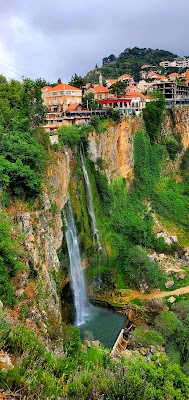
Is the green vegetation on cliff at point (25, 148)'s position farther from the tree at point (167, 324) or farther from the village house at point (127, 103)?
the village house at point (127, 103)

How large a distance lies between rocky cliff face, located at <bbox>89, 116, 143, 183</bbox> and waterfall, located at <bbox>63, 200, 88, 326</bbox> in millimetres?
6804

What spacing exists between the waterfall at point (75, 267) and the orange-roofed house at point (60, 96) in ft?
58.5

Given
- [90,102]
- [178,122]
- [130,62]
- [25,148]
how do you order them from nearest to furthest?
1. [25,148]
2. [90,102]
3. [178,122]
4. [130,62]

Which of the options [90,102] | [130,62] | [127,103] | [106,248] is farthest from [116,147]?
[130,62]

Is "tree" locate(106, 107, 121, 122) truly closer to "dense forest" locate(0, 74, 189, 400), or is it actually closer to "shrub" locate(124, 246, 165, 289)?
"dense forest" locate(0, 74, 189, 400)

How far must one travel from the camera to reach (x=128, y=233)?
1315 inches

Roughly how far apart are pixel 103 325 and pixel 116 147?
16595 mm

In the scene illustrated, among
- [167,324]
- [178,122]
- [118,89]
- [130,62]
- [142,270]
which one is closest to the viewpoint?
[167,324]

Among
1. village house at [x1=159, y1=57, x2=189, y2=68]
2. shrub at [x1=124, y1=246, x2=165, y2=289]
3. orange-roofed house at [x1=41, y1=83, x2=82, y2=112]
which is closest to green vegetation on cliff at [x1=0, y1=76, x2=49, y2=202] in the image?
shrub at [x1=124, y1=246, x2=165, y2=289]

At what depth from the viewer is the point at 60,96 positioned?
4212 centimetres

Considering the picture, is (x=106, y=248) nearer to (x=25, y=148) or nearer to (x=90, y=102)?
(x=25, y=148)

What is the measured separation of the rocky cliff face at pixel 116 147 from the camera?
32.6m

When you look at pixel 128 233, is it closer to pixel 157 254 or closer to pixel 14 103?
pixel 157 254

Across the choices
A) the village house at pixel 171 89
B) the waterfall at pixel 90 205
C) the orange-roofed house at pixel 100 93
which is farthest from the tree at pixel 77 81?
the waterfall at pixel 90 205
